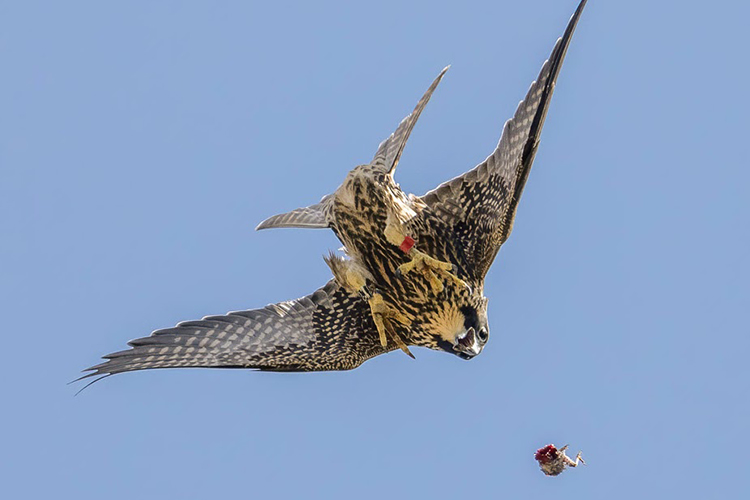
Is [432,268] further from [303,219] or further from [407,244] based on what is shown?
[303,219]

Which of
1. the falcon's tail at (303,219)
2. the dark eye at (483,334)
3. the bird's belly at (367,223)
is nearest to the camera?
the bird's belly at (367,223)

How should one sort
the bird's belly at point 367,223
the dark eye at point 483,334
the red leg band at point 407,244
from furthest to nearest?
the dark eye at point 483,334
the red leg band at point 407,244
the bird's belly at point 367,223

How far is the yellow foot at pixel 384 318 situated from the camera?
13.4m

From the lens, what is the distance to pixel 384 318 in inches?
537

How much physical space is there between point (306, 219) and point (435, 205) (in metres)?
1.54

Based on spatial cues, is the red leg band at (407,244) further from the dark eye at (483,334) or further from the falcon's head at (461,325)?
the dark eye at (483,334)

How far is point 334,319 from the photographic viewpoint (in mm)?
14141

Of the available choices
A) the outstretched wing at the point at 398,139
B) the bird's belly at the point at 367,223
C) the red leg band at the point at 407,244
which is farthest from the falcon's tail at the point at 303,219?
the outstretched wing at the point at 398,139

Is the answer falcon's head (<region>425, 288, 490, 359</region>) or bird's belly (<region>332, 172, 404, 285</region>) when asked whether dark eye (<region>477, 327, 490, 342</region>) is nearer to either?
falcon's head (<region>425, 288, 490, 359</region>)

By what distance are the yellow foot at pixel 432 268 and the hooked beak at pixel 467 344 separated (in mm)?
555

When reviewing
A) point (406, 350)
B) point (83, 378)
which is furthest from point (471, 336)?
point (83, 378)

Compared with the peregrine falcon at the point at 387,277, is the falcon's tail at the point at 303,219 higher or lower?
higher

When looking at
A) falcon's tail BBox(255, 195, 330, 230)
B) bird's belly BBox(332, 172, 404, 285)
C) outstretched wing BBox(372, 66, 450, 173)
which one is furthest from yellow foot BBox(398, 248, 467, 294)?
falcon's tail BBox(255, 195, 330, 230)

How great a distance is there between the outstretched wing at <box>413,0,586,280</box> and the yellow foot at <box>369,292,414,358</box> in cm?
83
